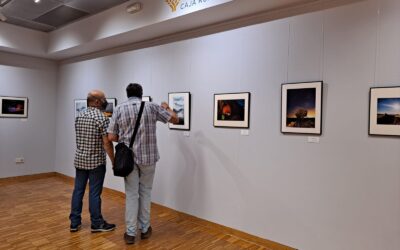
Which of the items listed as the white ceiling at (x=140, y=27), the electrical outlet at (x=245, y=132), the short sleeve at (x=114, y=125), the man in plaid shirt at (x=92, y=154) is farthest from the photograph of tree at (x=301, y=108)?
the man in plaid shirt at (x=92, y=154)

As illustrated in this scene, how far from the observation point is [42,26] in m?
5.87

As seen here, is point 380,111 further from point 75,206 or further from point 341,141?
point 75,206

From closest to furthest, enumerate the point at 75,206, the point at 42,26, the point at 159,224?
1. the point at 75,206
2. the point at 159,224
3. the point at 42,26

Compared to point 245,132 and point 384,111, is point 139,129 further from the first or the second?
point 384,111

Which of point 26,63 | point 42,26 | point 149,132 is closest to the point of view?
point 149,132

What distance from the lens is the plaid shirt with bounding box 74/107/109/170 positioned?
352 centimetres

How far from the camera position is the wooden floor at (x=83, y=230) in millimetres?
3336

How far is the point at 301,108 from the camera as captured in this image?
10.4ft

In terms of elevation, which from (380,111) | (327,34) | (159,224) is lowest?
(159,224)

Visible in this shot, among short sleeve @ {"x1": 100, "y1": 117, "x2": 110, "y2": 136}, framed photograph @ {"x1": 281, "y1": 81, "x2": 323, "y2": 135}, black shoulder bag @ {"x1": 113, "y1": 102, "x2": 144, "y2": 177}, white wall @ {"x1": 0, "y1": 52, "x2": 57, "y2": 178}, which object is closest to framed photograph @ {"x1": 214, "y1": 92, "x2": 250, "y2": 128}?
framed photograph @ {"x1": 281, "y1": 81, "x2": 323, "y2": 135}

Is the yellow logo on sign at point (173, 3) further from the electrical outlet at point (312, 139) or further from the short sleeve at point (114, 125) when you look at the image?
the electrical outlet at point (312, 139)

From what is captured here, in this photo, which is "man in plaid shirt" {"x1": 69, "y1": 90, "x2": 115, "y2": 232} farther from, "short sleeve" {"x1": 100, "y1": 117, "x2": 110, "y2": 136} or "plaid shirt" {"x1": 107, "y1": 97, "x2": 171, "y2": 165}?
"plaid shirt" {"x1": 107, "y1": 97, "x2": 171, "y2": 165}

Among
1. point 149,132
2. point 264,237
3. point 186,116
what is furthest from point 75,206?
point 264,237

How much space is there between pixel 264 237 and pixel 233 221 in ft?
1.46
